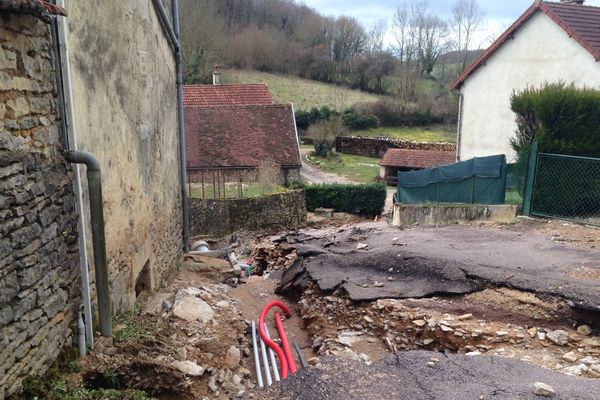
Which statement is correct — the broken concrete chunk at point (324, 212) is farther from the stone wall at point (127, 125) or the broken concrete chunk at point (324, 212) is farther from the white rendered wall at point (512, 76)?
the stone wall at point (127, 125)

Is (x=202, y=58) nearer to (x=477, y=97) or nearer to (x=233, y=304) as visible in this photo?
(x=477, y=97)

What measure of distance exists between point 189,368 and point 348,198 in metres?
18.5

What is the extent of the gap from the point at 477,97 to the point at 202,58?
26643mm

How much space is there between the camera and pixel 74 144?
400 centimetres

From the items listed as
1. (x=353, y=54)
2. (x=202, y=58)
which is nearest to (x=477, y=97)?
(x=202, y=58)

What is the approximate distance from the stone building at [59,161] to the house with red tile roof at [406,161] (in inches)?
1059

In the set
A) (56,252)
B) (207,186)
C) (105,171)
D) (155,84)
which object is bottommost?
(207,186)

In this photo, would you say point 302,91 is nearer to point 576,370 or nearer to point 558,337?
point 558,337

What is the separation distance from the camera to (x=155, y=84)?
7461 mm

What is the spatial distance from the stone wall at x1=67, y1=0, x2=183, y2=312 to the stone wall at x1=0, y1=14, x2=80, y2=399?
0.51m

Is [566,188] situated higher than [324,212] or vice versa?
[566,188]

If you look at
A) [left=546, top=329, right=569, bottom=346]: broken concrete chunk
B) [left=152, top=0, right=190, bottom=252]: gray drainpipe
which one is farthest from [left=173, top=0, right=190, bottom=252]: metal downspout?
[left=546, top=329, right=569, bottom=346]: broken concrete chunk

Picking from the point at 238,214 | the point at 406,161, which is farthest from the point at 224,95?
the point at 406,161

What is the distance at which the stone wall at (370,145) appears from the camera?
41.4 m
